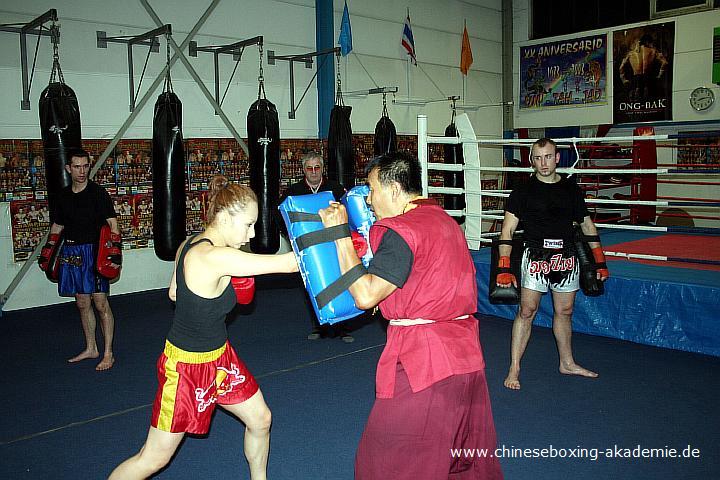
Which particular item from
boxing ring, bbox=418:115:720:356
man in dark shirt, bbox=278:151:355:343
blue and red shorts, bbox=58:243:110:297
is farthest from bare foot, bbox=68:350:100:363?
boxing ring, bbox=418:115:720:356

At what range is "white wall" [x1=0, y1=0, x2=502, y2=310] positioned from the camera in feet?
20.7

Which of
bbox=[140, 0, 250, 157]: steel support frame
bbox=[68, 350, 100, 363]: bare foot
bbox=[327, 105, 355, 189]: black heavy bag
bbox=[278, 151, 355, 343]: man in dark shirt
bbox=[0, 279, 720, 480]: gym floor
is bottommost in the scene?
bbox=[0, 279, 720, 480]: gym floor

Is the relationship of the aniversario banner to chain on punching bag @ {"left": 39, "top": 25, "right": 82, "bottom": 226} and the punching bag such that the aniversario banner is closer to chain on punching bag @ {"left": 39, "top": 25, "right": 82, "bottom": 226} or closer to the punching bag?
the punching bag

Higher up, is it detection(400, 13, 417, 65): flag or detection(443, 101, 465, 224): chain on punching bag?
detection(400, 13, 417, 65): flag

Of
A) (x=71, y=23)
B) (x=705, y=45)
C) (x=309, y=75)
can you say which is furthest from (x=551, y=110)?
(x=71, y=23)

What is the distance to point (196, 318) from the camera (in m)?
2.38

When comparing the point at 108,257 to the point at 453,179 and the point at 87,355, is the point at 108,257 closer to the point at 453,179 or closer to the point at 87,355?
the point at 87,355

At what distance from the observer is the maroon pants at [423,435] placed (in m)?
1.91

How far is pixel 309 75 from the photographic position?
855 centimetres

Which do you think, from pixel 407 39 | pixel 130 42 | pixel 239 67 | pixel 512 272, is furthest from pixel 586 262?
pixel 407 39

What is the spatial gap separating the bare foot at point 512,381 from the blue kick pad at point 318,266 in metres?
2.23

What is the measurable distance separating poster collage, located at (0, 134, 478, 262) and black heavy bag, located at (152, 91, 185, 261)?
0.54 m

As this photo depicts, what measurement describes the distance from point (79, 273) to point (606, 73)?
871cm

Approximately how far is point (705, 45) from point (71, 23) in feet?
26.7
